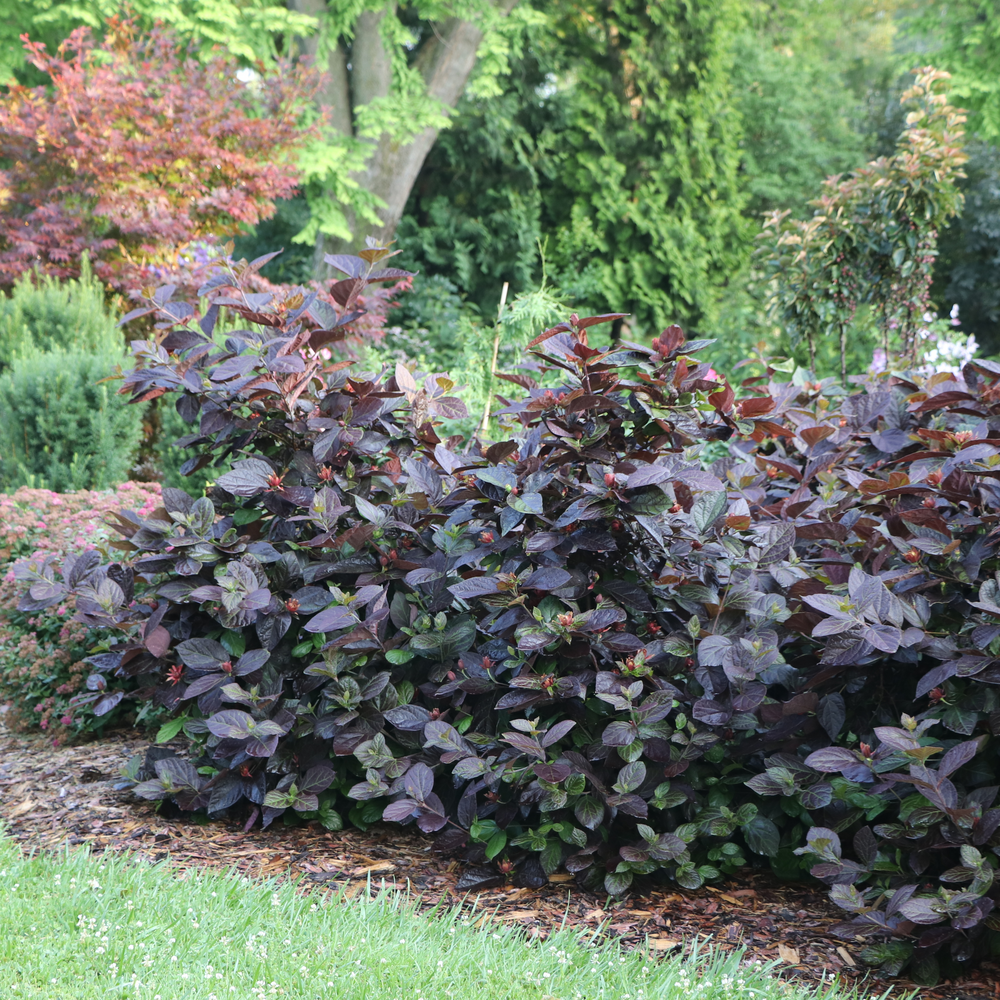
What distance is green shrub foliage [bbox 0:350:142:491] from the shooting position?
18.7 ft

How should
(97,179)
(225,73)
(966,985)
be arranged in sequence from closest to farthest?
(966,985) → (97,179) → (225,73)

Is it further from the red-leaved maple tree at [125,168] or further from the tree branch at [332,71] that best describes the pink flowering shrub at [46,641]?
the tree branch at [332,71]

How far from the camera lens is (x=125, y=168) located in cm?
763

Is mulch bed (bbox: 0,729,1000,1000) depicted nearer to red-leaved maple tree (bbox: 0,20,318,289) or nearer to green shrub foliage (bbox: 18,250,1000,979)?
green shrub foliage (bbox: 18,250,1000,979)

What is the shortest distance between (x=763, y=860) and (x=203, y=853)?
161cm

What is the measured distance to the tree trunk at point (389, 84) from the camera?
11172 mm

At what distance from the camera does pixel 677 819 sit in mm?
2469

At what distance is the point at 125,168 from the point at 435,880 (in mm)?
7094

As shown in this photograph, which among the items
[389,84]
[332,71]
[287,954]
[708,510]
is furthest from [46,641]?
[332,71]

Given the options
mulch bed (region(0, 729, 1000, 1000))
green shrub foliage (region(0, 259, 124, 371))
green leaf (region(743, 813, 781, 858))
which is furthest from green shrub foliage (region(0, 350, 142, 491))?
green leaf (region(743, 813, 781, 858))

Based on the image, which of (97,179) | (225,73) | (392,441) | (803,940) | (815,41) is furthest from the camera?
(815,41)

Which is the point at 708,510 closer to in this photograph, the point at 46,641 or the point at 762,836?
the point at 762,836

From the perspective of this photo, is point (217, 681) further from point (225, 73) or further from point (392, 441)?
point (225, 73)

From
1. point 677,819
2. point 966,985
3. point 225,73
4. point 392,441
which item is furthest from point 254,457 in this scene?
point 225,73
